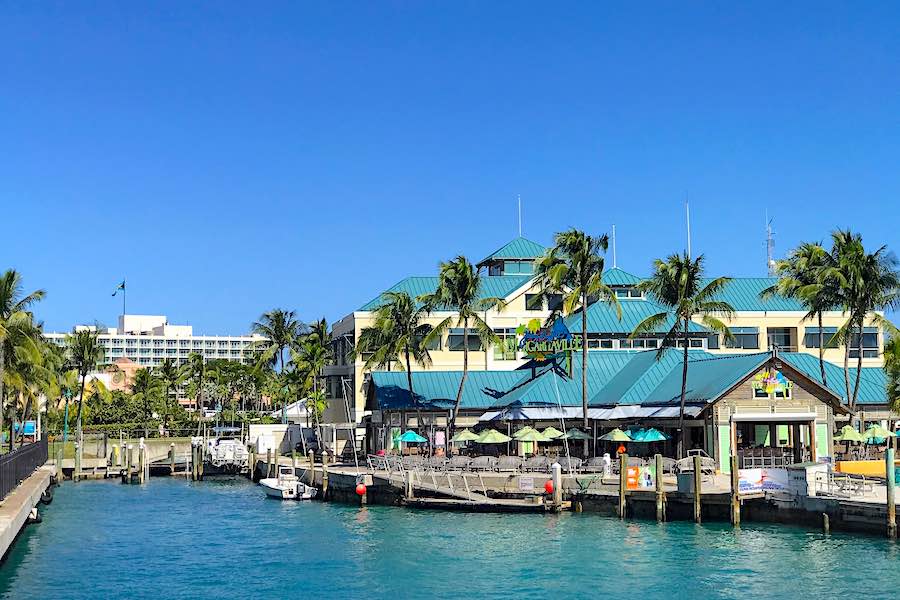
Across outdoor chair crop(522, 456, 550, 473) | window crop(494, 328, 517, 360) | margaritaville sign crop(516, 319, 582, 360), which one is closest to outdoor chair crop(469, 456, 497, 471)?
outdoor chair crop(522, 456, 550, 473)

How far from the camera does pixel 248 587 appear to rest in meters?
39.6

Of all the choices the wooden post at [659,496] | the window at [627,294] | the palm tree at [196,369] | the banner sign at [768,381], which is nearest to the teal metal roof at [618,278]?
the window at [627,294]

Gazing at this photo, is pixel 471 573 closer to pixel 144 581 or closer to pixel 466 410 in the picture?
pixel 144 581


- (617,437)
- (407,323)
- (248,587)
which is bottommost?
(248,587)

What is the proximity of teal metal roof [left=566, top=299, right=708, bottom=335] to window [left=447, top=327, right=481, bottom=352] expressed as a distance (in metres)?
8.27

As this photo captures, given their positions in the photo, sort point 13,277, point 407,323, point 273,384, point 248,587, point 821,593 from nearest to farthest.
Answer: point 821,593 → point 248,587 → point 13,277 → point 407,323 → point 273,384

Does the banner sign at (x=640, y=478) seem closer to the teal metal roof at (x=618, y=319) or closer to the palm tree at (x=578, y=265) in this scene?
the palm tree at (x=578, y=265)

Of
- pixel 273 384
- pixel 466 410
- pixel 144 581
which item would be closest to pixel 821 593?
pixel 144 581

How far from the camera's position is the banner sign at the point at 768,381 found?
208 feet

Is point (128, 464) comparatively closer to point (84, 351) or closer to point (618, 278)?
point (84, 351)

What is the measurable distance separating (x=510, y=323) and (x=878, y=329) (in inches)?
1175

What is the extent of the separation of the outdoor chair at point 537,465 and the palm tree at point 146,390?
75.3m

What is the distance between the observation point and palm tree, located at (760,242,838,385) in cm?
7100

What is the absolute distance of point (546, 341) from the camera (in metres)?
76.1
